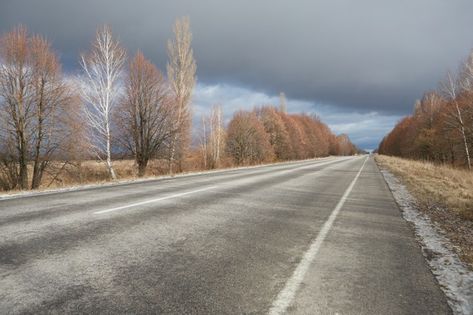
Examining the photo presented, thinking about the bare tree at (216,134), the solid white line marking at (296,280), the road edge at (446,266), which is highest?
the bare tree at (216,134)

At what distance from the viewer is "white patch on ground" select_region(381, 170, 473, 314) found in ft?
9.34

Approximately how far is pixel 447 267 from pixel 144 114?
2080cm

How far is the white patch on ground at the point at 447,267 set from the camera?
285cm

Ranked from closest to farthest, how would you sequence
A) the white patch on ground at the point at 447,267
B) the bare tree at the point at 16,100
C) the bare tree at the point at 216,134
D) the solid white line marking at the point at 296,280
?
the solid white line marking at the point at 296,280, the white patch on ground at the point at 447,267, the bare tree at the point at 16,100, the bare tree at the point at 216,134

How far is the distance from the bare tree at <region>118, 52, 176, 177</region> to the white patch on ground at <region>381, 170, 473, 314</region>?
61.2ft

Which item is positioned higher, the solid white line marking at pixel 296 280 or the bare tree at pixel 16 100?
the bare tree at pixel 16 100

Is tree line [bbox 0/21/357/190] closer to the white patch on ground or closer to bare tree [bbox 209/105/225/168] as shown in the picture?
bare tree [bbox 209/105/225/168]

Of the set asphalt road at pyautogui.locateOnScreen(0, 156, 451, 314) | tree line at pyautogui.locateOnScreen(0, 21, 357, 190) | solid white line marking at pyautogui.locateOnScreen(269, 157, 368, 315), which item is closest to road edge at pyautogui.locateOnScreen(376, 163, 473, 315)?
asphalt road at pyautogui.locateOnScreen(0, 156, 451, 314)

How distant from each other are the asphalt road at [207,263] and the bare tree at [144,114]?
49.9ft

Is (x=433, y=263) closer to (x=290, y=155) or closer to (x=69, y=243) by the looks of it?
(x=69, y=243)

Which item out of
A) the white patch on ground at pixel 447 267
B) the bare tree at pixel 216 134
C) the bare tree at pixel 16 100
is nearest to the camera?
the white patch on ground at pixel 447 267

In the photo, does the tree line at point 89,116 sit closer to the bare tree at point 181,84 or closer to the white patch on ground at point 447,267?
the bare tree at point 181,84

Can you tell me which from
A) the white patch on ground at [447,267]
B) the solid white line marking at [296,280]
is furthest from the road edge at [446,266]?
the solid white line marking at [296,280]

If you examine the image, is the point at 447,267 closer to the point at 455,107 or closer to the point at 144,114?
the point at 144,114
